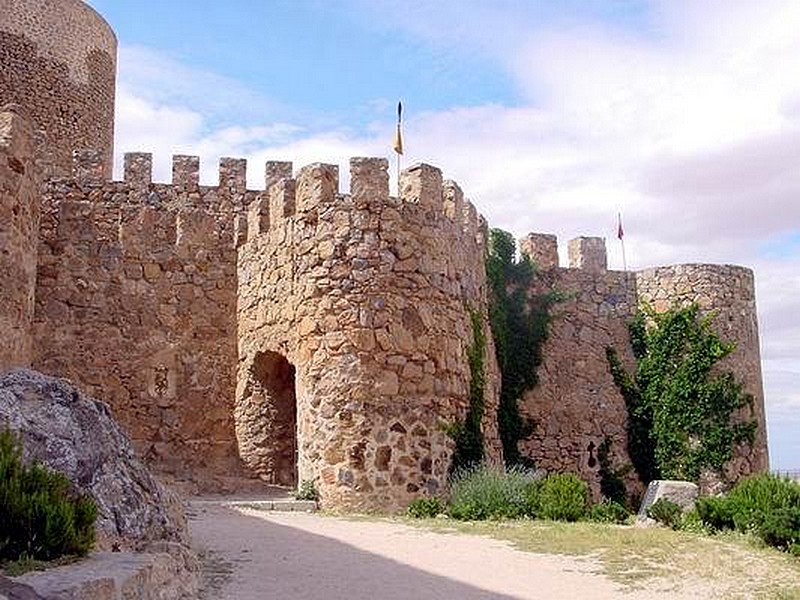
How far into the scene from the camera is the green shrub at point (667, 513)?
12134 mm

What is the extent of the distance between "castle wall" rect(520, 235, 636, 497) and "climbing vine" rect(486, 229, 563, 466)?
0.20m

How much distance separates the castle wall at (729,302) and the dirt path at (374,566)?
9346 mm

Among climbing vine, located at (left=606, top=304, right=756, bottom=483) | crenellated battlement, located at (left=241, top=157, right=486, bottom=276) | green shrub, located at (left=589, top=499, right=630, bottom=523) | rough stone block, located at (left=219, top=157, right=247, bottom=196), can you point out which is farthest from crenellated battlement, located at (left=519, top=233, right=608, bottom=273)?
green shrub, located at (left=589, top=499, right=630, bottom=523)

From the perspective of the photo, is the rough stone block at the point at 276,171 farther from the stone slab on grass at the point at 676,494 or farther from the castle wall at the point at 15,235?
the stone slab on grass at the point at 676,494

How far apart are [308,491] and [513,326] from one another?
19.4 feet

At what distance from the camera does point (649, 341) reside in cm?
1875

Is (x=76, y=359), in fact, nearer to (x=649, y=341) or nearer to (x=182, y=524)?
(x=182, y=524)

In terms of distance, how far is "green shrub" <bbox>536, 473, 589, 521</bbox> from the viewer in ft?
41.4

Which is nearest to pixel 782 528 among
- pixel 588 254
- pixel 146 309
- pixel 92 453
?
pixel 92 453

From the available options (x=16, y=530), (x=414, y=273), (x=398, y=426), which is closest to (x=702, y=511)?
(x=398, y=426)

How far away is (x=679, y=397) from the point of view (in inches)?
715

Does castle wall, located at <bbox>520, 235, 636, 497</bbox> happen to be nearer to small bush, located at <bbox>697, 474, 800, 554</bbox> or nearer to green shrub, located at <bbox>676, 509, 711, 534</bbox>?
green shrub, located at <bbox>676, 509, 711, 534</bbox>

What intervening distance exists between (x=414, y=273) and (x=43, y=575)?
9.47 meters

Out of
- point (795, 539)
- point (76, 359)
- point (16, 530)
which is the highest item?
point (76, 359)
